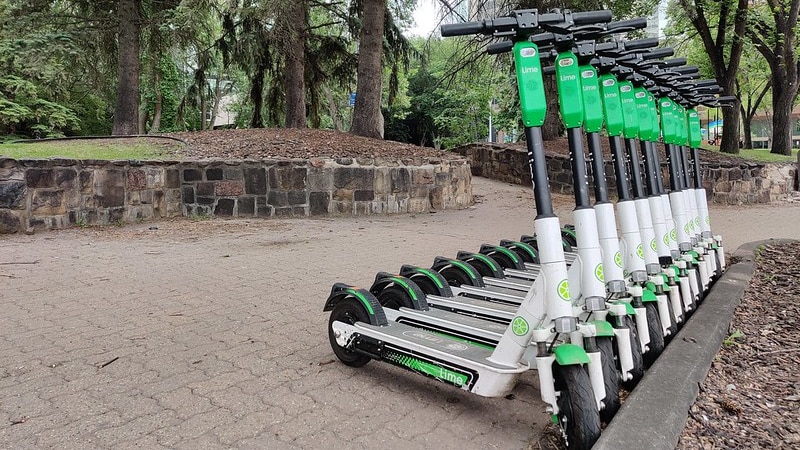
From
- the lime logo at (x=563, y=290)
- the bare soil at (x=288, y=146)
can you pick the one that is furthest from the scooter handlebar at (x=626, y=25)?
the bare soil at (x=288, y=146)

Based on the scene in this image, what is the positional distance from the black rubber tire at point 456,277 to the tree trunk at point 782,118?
20503 millimetres

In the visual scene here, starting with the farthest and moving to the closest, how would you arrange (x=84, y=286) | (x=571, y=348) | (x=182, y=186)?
(x=182, y=186) → (x=84, y=286) → (x=571, y=348)

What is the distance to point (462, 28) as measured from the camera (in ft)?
8.54

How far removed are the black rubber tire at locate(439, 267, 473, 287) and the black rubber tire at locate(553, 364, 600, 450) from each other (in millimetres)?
1837

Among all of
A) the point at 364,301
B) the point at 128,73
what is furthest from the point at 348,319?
the point at 128,73

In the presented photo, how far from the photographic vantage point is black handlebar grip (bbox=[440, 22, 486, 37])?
99.0 inches

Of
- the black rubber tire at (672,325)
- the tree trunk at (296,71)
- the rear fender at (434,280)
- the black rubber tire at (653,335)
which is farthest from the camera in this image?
the tree trunk at (296,71)

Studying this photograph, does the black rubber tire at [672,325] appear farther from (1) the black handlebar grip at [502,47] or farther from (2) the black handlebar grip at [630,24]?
(1) the black handlebar grip at [502,47]

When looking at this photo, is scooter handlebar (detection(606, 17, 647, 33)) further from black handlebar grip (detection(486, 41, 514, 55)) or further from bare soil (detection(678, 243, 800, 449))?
bare soil (detection(678, 243, 800, 449))

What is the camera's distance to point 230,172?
9.62 m

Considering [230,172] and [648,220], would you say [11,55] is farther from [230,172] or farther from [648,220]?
[648,220]

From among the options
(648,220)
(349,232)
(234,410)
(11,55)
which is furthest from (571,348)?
(11,55)

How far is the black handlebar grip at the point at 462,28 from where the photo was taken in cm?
251

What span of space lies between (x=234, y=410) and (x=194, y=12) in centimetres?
1057
